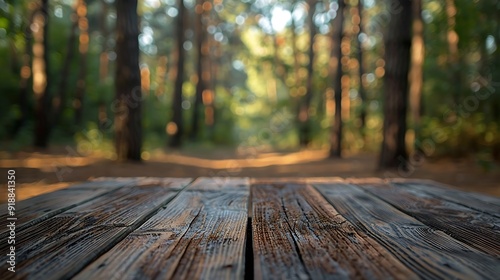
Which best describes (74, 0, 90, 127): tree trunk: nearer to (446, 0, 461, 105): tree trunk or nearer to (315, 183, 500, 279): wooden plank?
(446, 0, 461, 105): tree trunk

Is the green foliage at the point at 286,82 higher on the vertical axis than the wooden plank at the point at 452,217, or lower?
higher

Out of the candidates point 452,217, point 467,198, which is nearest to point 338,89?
point 467,198

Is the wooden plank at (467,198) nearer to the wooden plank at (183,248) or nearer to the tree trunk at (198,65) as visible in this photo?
the wooden plank at (183,248)

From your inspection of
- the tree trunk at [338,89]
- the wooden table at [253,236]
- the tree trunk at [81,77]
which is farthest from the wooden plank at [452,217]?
the tree trunk at [81,77]

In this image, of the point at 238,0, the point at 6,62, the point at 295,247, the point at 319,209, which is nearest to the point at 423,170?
the point at 319,209

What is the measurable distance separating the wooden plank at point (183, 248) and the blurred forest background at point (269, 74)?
3.93m

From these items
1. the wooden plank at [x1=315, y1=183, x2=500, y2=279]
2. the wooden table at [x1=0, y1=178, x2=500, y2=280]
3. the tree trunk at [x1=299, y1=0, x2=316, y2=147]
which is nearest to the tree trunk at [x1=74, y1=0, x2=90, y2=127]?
the tree trunk at [x1=299, y1=0, x2=316, y2=147]

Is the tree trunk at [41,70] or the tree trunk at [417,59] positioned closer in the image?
the tree trunk at [417,59]

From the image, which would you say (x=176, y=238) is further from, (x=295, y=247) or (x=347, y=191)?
(x=347, y=191)

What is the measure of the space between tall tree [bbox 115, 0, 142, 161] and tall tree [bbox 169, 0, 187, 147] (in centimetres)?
781

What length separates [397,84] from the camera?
7.25 m

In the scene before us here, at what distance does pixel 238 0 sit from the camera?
27891mm

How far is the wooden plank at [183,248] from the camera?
90cm

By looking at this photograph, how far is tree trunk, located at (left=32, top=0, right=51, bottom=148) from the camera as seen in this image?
1148cm
